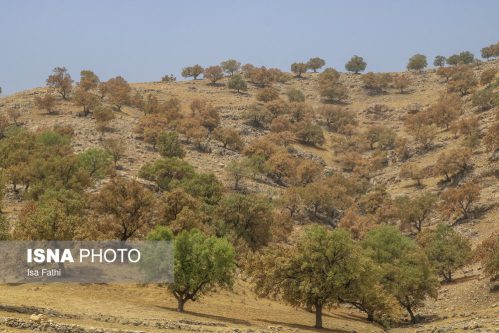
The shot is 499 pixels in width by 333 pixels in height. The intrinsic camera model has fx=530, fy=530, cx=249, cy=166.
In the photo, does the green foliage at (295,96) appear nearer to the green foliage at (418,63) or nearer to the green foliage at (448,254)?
the green foliage at (418,63)

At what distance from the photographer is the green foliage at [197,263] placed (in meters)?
42.2

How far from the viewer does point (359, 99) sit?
17938cm

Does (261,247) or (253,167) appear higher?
(253,167)

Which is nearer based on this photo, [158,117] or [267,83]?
[158,117]

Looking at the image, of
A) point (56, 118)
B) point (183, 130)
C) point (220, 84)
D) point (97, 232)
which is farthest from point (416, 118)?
point (97, 232)

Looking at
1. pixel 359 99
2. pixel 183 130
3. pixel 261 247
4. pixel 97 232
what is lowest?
pixel 261 247

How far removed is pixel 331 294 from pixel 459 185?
2357 inches

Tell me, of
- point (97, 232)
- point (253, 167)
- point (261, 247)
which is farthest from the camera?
point (253, 167)

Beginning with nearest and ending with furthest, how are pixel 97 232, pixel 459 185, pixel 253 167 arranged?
pixel 97 232 → pixel 459 185 → pixel 253 167

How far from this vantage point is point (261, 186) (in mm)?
104125

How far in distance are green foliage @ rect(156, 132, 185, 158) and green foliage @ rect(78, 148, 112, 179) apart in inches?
708

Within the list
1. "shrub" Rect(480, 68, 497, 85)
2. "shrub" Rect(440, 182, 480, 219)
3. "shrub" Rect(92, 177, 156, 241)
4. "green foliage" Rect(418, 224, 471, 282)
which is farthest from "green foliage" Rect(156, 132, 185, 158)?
"shrub" Rect(480, 68, 497, 85)

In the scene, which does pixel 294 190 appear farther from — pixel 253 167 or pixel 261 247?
pixel 261 247

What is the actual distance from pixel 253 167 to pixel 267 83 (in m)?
86.8
